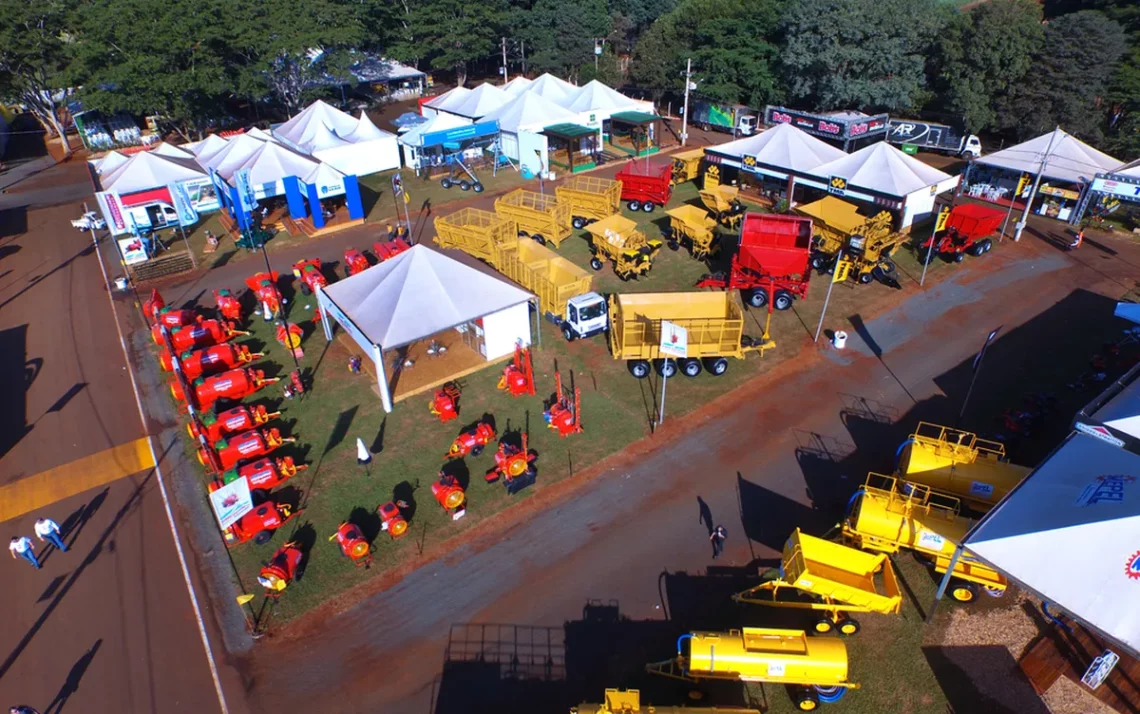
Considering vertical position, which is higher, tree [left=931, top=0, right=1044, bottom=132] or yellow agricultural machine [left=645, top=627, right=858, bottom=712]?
tree [left=931, top=0, right=1044, bottom=132]

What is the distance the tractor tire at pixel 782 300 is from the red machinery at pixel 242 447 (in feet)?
66.4

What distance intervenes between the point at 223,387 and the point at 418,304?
7332 mm

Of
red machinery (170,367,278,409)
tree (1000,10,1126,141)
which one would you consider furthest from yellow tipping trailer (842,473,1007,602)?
tree (1000,10,1126,141)

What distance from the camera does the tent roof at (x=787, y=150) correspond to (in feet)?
117

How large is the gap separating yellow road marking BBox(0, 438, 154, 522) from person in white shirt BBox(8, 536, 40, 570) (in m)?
2.45

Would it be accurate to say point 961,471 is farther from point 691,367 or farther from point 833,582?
point 691,367

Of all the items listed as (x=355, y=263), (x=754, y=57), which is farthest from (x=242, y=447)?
(x=754, y=57)

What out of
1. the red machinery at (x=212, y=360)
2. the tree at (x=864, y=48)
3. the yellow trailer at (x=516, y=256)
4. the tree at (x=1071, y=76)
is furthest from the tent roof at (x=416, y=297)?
the tree at (x=1071, y=76)

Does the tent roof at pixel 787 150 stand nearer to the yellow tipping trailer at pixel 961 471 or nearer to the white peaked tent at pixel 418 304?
the white peaked tent at pixel 418 304

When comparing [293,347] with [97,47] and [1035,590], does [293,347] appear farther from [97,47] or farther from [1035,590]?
[97,47]

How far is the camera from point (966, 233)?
30125mm

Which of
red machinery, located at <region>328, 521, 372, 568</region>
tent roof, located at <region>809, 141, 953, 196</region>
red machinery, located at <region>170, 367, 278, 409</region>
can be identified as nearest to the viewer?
red machinery, located at <region>328, 521, 372, 568</region>

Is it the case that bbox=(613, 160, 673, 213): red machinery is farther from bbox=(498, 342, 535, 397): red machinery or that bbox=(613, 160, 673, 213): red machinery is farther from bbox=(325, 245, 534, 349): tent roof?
bbox=(498, 342, 535, 397): red machinery

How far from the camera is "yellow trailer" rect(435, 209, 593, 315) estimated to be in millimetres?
25450
